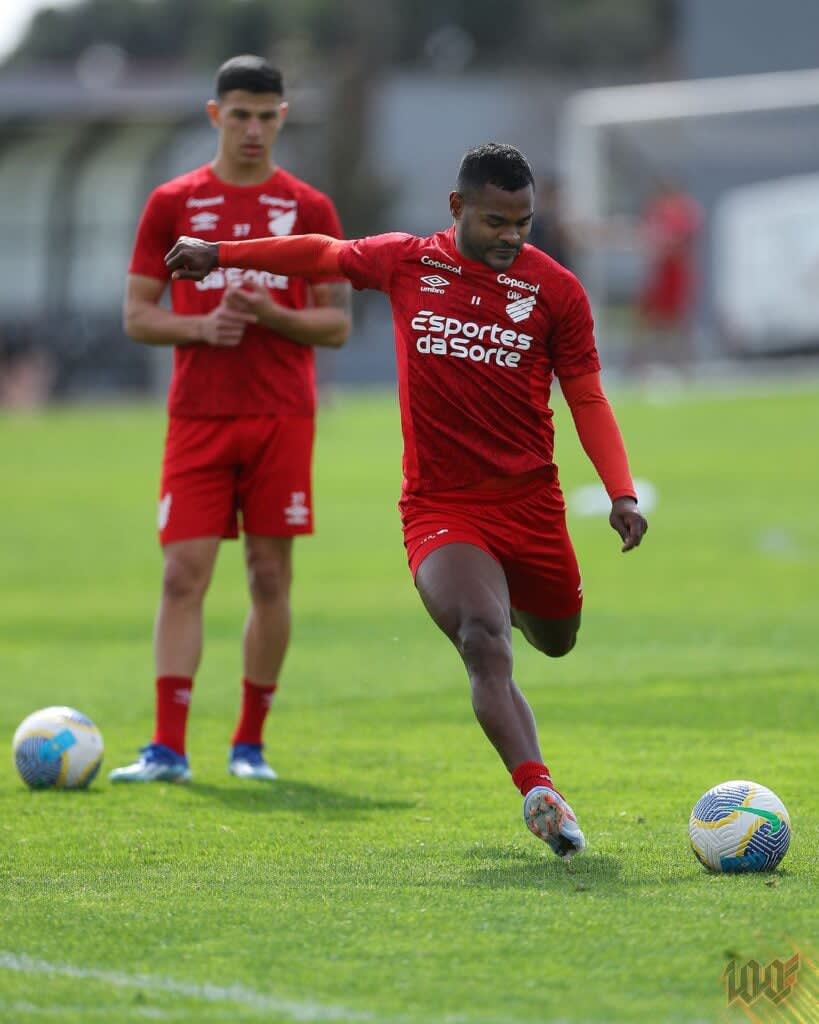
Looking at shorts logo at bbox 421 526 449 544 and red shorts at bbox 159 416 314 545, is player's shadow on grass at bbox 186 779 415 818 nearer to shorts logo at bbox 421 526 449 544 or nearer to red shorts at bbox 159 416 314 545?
red shorts at bbox 159 416 314 545

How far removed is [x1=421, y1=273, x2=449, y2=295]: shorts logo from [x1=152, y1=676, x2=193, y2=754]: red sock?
7.53 feet

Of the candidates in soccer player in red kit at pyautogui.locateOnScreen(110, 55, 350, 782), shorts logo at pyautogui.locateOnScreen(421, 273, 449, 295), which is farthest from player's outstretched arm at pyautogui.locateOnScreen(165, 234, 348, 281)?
soccer player in red kit at pyautogui.locateOnScreen(110, 55, 350, 782)

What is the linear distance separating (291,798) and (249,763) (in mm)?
642

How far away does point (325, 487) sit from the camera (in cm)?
2228

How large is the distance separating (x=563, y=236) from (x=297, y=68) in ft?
67.1

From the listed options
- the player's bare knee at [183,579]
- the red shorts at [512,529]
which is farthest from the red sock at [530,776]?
the player's bare knee at [183,579]

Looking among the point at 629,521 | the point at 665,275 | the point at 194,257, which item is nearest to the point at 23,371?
the point at 665,275

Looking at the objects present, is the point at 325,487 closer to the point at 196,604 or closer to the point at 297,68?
the point at 196,604

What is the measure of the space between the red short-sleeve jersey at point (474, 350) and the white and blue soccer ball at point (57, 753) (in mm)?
1875

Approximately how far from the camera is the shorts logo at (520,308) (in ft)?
21.5

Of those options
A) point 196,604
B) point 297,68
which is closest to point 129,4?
point 297,68

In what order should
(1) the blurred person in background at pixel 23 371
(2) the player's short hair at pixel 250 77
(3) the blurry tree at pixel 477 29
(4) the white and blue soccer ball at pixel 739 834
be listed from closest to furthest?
(4) the white and blue soccer ball at pixel 739 834
(2) the player's short hair at pixel 250 77
(1) the blurred person in background at pixel 23 371
(3) the blurry tree at pixel 477 29

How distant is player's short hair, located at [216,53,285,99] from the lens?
8.16 metres

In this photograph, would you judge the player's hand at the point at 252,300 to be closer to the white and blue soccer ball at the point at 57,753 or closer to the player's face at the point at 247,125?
the player's face at the point at 247,125
